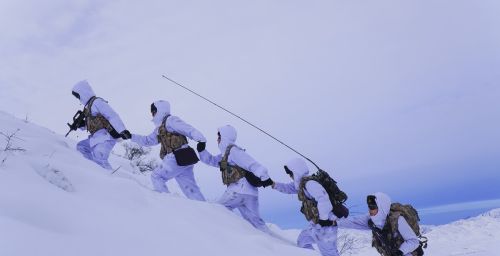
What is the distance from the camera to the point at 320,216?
732 centimetres

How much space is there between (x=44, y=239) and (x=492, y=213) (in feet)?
111

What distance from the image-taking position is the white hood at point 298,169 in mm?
7836

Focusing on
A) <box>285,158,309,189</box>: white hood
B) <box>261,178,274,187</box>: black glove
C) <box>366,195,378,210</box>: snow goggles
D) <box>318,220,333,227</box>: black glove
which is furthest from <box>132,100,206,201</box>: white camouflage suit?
<box>366,195,378,210</box>: snow goggles

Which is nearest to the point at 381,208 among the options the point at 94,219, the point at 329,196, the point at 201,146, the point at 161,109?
the point at 329,196

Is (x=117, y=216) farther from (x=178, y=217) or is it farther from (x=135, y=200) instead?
(x=178, y=217)

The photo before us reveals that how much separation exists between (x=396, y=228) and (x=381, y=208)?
0.35 meters

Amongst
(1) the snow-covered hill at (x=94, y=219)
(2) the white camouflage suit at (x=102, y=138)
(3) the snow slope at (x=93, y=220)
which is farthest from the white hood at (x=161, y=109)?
(3) the snow slope at (x=93, y=220)

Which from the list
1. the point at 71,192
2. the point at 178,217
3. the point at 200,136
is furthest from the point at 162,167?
the point at 71,192

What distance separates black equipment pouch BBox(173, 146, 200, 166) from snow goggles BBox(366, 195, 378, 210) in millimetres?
2957

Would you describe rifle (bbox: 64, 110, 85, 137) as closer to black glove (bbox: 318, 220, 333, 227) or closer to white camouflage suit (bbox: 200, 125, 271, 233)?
white camouflage suit (bbox: 200, 125, 271, 233)

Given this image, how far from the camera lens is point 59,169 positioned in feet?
14.2

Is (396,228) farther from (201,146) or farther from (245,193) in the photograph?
(201,146)

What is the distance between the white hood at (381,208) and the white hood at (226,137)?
252 centimetres

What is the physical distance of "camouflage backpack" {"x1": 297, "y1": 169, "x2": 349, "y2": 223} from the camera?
294 inches
